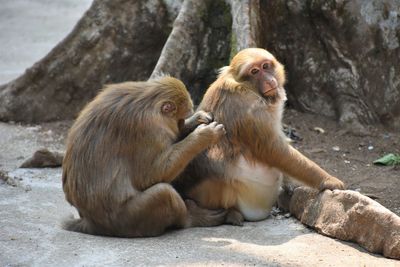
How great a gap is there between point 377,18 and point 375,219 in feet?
14.2

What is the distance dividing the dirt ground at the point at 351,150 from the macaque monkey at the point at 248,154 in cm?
145

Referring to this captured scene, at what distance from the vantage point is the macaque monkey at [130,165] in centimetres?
668

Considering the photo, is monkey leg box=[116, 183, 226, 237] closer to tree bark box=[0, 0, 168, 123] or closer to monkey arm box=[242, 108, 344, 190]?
monkey arm box=[242, 108, 344, 190]

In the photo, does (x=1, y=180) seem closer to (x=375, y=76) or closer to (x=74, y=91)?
(x=74, y=91)

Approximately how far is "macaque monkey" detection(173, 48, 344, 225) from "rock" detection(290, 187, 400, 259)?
190 millimetres

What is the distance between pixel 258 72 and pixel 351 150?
3096mm

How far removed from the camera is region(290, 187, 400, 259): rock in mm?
6305

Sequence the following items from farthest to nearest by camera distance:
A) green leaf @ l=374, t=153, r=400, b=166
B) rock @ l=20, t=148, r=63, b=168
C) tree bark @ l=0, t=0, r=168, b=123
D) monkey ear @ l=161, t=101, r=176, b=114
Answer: tree bark @ l=0, t=0, r=168, b=123 → rock @ l=20, t=148, r=63, b=168 → green leaf @ l=374, t=153, r=400, b=166 → monkey ear @ l=161, t=101, r=176, b=114

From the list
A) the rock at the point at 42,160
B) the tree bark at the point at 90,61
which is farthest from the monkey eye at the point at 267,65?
the tree bark at the point at 90,61

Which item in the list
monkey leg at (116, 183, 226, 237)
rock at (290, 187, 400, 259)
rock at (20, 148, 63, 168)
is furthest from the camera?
rock at (20, 148, 63, 168)

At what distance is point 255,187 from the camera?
7.31 metres

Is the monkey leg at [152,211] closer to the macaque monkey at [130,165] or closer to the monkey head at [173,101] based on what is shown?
the macaque monkey at [130,165]

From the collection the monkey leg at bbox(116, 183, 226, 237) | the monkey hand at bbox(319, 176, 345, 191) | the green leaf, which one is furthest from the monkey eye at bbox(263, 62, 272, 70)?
the green leaf

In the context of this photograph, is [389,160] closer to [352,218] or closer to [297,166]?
[297,166]
